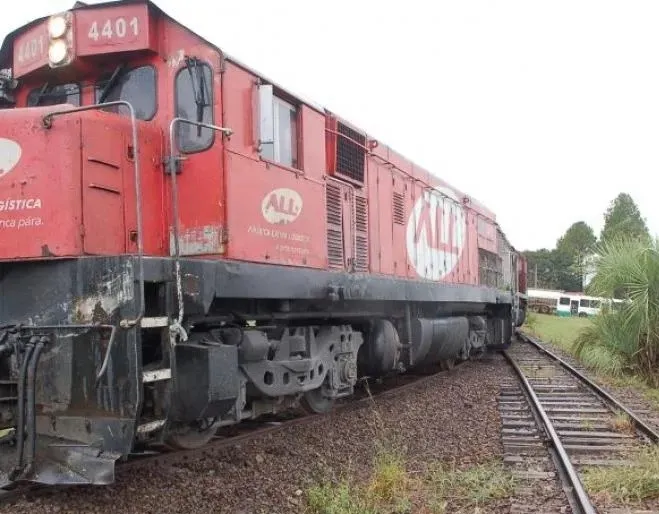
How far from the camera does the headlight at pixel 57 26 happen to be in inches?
199

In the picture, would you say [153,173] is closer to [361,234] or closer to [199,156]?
[199,156]

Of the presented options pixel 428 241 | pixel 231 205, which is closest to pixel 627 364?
pixel 428 241

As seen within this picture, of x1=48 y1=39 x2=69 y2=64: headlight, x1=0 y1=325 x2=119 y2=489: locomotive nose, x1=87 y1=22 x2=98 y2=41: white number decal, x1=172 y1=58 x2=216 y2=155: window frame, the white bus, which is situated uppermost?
x1=87 y1=22 x2=98 y2=41: white number decal

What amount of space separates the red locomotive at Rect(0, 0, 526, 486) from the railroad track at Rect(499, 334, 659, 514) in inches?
80.1

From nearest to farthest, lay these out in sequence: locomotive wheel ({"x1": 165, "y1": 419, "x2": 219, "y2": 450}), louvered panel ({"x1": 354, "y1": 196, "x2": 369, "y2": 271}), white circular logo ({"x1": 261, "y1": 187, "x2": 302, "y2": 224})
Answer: locomotive wheel ({"x1": 165, "y1": 419, "x2": 219, "y2": 450}) → white circular logo ({"x1": 261, "y1": 187, "x2": 302, "y2": 224}) → louvered panel ({"x1": 354, "y1": 196, "x2": 369, "y2": 271})

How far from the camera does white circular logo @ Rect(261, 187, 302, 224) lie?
561 cm

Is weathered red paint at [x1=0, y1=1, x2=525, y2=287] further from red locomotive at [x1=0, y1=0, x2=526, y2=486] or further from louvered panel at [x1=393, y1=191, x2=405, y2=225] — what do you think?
louvered panel at [x1=393, y1=191, x2=405, y2=225]

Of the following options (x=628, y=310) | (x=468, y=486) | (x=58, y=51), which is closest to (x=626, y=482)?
(x=468, y=486)

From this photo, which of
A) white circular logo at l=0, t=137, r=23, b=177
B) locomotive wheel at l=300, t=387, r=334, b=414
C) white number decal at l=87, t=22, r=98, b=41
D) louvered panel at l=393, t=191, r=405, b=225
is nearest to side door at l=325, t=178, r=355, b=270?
locomotive wheel at l=300, t=387, r=334, b=414

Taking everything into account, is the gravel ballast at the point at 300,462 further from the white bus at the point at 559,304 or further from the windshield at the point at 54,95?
the white bus at the point at 559,304

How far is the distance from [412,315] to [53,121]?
582 centimetres

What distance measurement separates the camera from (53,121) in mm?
4512

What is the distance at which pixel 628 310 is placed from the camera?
12000mm

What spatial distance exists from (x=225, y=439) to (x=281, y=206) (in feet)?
6.96
